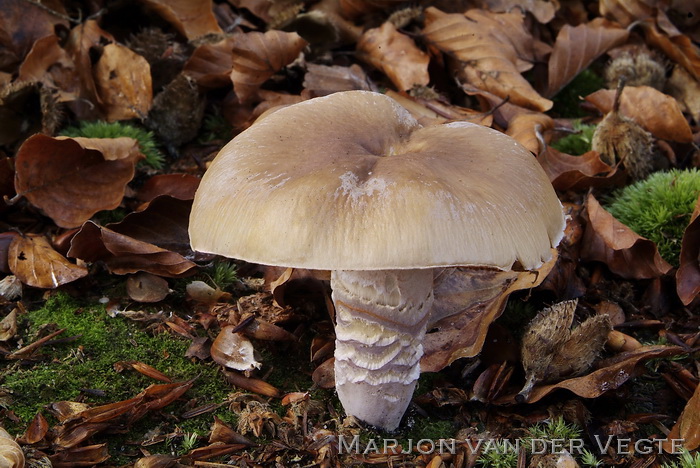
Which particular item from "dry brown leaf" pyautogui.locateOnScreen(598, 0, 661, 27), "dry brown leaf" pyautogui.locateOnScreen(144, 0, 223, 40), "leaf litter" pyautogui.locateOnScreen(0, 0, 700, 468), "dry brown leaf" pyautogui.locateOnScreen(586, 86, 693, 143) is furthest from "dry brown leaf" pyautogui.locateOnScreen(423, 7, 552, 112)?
"dry brown leaf" pyautogui.locateOnScreen(144, 0, 223, 40)

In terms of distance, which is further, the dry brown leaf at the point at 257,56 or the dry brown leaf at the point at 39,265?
the dry brown leaf at the point at 257,56

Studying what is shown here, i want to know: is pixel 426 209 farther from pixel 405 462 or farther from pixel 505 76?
pixel 505 76

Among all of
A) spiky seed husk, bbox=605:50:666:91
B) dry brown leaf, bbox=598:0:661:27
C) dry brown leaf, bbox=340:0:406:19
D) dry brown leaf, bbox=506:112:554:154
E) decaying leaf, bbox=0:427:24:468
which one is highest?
dry brown leaf, bbox=340:0:406:19

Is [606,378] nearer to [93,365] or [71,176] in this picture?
A: [93,365]

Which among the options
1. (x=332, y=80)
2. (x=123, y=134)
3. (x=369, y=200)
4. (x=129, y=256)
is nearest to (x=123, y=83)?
(x=123, y=134)

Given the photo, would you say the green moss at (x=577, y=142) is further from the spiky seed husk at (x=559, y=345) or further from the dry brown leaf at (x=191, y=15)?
the dry brown leaf at (x=191, y=15)

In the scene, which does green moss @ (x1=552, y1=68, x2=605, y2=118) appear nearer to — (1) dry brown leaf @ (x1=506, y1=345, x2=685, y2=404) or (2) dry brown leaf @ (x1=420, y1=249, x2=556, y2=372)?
(2) dry brown leaf @ (x1=420, y1=249, x2=556, y2=372)

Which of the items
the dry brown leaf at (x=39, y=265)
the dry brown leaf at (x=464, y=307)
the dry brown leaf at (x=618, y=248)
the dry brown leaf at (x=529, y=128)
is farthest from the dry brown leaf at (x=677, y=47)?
the dry brown leaf at (x=39, y=265)
